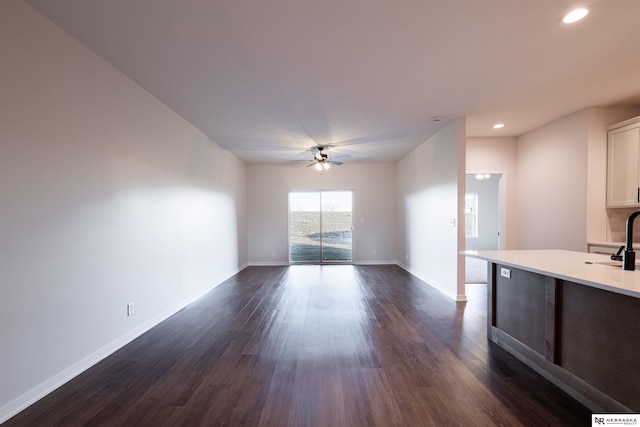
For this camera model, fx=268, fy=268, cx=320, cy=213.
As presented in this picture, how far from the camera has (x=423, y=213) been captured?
540cm

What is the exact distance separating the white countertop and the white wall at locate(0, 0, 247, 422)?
3460 mm

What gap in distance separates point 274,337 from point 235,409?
1.05 metres

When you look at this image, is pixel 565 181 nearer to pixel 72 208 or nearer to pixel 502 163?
pixel 502 163

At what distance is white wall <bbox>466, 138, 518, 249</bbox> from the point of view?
5043mm

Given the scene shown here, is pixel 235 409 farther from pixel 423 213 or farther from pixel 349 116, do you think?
pixel 423 213

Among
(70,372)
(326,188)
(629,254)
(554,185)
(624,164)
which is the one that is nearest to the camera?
(629,254)

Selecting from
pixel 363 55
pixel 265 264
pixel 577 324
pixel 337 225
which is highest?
pixel 363 55

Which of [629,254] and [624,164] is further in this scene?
[624,164]

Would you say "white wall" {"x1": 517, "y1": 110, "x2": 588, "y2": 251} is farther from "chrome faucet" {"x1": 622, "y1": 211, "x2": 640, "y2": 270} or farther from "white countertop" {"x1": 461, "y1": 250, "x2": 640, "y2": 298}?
"chrome faucet" {"x1": 622, "y1": 211, "x2": 640, "y2": 270}

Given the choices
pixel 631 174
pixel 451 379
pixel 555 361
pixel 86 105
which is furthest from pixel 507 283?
pixel 86 105

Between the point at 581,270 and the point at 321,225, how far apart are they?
19.1 ft

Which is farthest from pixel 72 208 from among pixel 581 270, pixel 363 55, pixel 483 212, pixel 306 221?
pixel 483 212

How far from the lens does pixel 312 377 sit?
212cm

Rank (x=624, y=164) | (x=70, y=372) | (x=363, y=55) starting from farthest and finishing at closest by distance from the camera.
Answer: (x=624, y=164) < (x=363, y=55) < (x=70, y=372)
